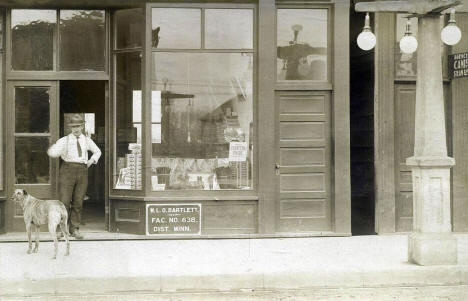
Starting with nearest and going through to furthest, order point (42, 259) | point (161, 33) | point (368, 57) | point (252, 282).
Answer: point (252, 282), point (42, 259), point (161, 33), point (368, 57)

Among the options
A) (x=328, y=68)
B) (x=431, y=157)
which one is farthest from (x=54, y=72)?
(x=431, y=157)

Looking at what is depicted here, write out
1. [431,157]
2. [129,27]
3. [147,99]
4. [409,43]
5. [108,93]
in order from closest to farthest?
[431,157]
[409,43]
[147,99]
[129,27]
[108,93]

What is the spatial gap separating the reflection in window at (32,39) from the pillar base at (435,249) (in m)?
6.77

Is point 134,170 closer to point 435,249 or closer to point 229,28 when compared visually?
point 229,28

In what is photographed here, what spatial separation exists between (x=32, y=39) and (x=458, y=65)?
24.5 ft

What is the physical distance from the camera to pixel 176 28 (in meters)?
10.7

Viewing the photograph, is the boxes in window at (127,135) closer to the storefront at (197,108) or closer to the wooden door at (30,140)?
the storefront at (197,108)

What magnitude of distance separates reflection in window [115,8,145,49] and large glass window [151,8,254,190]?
1.18 feet

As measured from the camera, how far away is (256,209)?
35.3 ft

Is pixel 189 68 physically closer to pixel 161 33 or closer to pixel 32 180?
pixel 161 33

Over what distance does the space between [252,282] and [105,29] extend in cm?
553

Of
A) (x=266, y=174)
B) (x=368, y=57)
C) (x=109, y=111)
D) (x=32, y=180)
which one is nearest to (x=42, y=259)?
(x=32, y=180)

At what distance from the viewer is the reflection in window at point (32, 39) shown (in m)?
10.7

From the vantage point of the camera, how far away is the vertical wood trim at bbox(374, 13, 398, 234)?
11.0m
